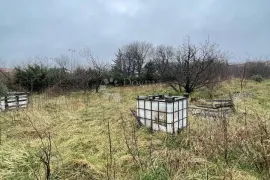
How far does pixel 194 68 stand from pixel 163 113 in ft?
22.7

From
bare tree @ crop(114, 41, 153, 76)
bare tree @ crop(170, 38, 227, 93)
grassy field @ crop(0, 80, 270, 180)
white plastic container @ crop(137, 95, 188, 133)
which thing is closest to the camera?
grassy field @ crop(0, 80, 270, 180)

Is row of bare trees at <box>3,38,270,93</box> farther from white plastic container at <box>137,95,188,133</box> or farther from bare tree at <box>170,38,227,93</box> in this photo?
white plastic container at <box>137,95,188,133</box>

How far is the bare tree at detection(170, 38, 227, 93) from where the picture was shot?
1152 cm

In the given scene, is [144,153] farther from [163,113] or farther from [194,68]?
[194,68]

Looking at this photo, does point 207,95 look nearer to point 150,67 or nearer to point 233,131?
point 233,131

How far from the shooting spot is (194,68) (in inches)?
456

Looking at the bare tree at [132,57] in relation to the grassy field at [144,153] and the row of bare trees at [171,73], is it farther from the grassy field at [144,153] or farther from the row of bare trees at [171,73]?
the grassy field at [144,153]

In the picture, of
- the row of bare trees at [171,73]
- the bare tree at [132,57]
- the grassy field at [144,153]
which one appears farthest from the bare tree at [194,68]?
the bare tree at [132,57]

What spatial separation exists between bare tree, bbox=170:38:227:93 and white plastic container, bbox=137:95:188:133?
6.32 m

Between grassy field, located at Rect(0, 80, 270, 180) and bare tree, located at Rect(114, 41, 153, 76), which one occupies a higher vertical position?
bare tree, located at Rect(114, 41, 153, 76)

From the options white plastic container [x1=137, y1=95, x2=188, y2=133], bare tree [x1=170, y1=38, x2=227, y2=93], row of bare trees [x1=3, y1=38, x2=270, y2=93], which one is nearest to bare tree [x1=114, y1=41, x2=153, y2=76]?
row of bare trees [x1=3, y1=38, x2=270, y2=93]

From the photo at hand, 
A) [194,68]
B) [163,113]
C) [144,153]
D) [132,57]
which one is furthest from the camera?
[132,57]

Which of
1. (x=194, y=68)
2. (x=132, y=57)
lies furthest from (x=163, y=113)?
(x=132, y=57)

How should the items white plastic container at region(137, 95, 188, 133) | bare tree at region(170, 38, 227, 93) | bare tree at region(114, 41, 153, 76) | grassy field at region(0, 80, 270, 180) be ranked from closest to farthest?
grassy field at region(0, 80, 270, 180) < white plastic container at region(137, 95, 188, 133) < bare tree at region(170, 38, 227, 93) < bare tree at region(114, 41, 153, 76)
